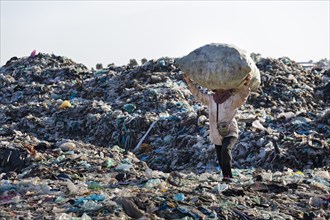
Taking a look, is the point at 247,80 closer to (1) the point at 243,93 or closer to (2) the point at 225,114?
(1) the point at 243,93

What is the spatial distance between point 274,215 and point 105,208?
141cm

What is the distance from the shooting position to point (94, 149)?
27.7 ft

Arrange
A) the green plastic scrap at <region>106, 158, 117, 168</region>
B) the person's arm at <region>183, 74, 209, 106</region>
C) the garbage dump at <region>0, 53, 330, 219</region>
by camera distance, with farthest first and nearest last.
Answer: the green plastic scrap at <region>106, 158, 117, 168</region> → the person's arm at <region>183, 74, 209, 106</region> → the garbage dump at <region>0, 53, 330, 219</region>

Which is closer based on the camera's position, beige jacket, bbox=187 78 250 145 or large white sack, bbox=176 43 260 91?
large white sack, bbox=176 43 260 91

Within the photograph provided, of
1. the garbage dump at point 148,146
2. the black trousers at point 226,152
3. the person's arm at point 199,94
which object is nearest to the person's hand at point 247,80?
the person's arm at point 199,94

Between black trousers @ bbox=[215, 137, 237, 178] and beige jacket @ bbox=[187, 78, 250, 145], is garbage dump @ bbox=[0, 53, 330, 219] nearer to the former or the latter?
black trousers @ bbox=[215, 137, 237, 178]

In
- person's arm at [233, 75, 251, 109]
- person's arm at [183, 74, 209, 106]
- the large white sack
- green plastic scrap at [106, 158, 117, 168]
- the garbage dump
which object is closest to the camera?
the garbage dump

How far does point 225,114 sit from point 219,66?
496mm

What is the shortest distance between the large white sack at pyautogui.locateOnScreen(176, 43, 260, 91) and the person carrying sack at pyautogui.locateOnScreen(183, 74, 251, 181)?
0.10 meters

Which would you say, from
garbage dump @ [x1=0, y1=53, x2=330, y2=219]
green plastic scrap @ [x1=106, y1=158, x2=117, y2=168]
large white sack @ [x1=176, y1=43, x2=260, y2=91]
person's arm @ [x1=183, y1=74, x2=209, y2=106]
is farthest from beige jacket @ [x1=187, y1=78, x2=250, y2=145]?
green plastic scrap @ [x1=106, y1=158, x2=117, y2=168]

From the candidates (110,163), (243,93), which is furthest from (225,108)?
(110,163)

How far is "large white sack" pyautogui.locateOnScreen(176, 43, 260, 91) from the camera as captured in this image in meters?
5.57

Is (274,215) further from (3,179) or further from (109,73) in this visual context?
(109,73)

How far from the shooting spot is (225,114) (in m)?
5.74
